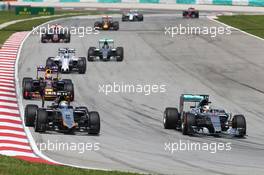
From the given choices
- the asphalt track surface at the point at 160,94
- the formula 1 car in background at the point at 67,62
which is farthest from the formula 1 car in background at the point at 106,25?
Result: the formula 1 car in background at the point at 67,62

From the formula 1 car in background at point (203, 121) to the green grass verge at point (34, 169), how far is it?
696cm

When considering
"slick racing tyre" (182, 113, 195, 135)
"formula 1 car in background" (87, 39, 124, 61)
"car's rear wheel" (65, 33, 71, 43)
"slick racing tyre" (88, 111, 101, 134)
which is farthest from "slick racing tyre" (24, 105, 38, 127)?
"car's rear wheel" (65, 33, 71, 43)

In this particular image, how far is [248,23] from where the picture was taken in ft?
243

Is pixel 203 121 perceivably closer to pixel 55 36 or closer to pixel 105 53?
pixel 105 53

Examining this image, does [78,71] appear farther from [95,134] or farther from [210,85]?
[95,134]

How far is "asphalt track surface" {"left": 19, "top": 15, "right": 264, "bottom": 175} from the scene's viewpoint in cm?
2022

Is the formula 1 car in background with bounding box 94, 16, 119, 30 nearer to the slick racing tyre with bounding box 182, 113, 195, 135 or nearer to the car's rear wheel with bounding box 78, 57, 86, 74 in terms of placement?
the car's rear wheel with bounding box 78, 57, 86, 74

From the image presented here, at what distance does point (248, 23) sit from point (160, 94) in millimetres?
41860

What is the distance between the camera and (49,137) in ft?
75.3

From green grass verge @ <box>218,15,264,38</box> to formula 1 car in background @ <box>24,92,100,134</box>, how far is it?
1539 inches

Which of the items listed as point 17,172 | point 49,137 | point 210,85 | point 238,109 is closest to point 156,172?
point 17,172

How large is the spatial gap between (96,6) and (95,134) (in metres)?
78.7

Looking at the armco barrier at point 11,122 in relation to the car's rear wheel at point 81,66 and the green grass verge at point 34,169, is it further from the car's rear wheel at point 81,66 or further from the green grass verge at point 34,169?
the car's rear wheel at point 81,66

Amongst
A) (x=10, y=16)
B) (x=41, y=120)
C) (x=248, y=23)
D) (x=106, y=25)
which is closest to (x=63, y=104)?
(x=41, y=120)
